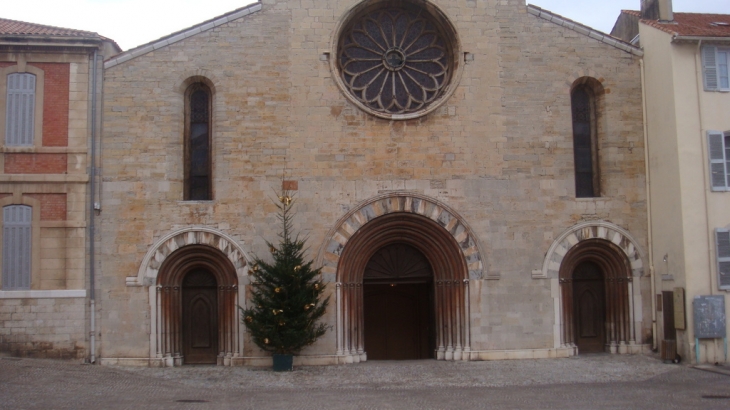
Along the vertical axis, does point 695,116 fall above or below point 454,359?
above

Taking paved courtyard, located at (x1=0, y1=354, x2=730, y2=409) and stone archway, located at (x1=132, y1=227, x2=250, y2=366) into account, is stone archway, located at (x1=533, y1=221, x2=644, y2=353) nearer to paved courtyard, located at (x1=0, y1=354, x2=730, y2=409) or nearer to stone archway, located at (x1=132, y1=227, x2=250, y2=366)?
paved courtyard, located at (x1=0, y1=354, x2=730, y2=409)

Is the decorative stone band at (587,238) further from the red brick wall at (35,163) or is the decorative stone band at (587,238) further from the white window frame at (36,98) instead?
the white window frame at (36,98)

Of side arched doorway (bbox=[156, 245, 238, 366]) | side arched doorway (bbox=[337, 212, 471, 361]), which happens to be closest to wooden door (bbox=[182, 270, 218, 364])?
side arched doorway (bbox=[156, 245, 238, 366])

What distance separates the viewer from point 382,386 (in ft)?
53.6

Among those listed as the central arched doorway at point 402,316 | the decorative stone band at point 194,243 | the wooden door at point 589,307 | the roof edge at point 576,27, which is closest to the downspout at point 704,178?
the roof edge at point 576,27

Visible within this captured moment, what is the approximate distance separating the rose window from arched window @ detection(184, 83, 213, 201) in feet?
11.6

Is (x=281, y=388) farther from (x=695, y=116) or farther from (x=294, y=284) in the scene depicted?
(x=695, y=116)

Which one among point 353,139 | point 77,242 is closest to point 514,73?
point 353,139

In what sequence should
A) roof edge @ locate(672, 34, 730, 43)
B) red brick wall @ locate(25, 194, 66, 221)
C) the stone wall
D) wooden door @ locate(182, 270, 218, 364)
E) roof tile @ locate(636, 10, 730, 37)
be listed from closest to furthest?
the stone wall < red brick wall @ locate(25, 194, 66, 221) < roof edge @ locate(672, 34, 730, 43) < roof tile @ locate(636, 10, 730, 37) < wooden door @ locate(182, 270, 218, 364)

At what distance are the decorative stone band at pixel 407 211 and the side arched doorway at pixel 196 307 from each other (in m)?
2.38

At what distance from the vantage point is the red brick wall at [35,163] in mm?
18672

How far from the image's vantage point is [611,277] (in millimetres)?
20125

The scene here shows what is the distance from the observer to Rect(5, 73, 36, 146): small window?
18.8 metres

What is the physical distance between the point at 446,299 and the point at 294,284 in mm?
4028
